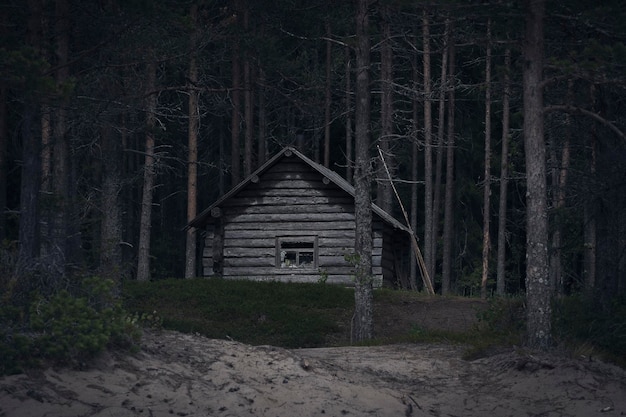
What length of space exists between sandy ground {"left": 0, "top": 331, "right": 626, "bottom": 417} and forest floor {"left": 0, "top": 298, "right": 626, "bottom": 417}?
0.02 metres

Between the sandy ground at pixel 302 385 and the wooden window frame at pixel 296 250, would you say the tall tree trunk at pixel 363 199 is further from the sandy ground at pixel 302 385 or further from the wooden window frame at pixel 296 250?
the wooden window frame at pixel 296 250

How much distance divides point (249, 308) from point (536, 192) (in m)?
11.6

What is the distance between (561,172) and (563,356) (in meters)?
23.7

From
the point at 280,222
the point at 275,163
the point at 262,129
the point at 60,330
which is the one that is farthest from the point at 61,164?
the point at 262,129

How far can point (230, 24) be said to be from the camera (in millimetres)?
34219

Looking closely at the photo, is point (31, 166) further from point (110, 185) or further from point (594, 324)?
point (110, 185)

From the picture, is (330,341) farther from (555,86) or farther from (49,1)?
(49,1)

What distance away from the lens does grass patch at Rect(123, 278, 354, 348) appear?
25.5 m

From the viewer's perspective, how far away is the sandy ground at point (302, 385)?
1313 cm

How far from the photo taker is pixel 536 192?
18062 millimetres

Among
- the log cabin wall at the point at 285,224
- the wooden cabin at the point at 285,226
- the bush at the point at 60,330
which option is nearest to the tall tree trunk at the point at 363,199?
the bush at the point at 60,330

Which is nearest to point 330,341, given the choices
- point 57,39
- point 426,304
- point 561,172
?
point 426,304

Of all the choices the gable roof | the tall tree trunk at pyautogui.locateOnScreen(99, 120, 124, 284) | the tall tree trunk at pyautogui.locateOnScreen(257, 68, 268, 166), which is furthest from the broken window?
the tall tree trunk at pyautogui.locateOnScreen(257, 68, 268, 166)

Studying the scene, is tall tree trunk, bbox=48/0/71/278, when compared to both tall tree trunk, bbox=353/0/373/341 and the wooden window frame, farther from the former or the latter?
the wooden window frame
